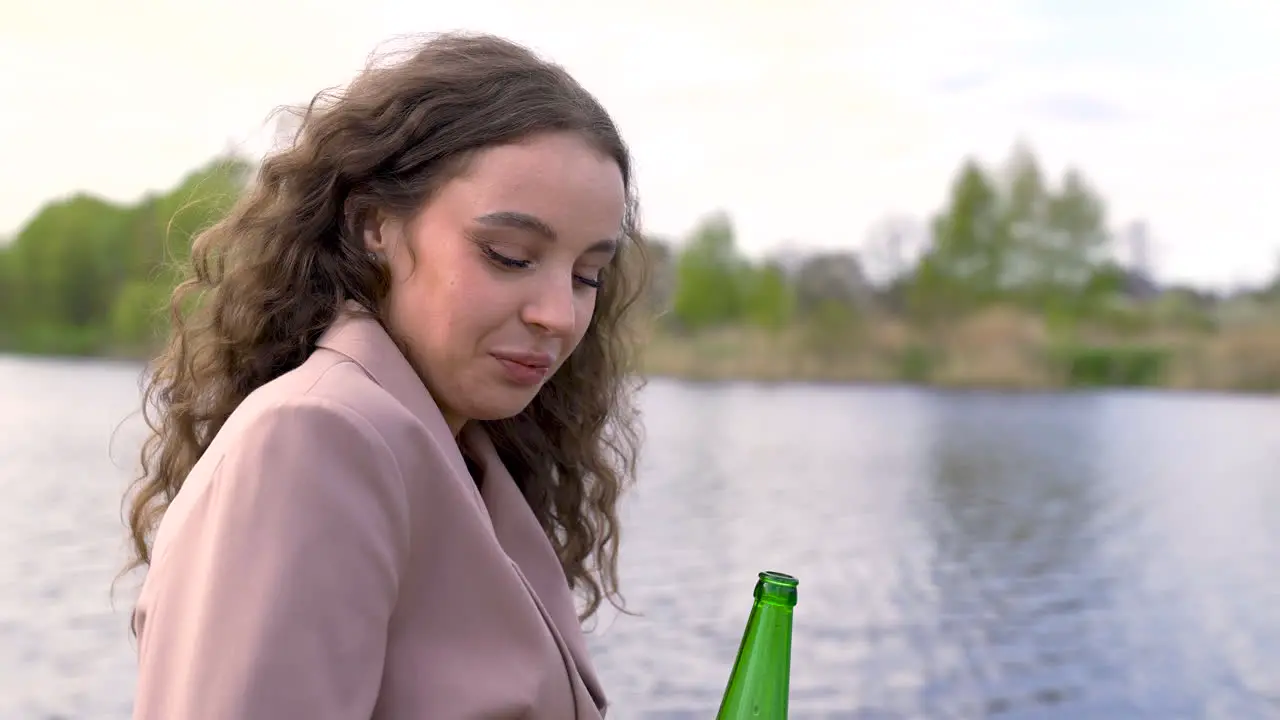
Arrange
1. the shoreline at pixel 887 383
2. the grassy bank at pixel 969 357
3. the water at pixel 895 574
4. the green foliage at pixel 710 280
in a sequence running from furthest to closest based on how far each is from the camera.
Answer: the green foliage at pixel 710 280
the grassy bank at pixel 969 357
the shoreline at pixel 887 383
the water at pixel 895 574

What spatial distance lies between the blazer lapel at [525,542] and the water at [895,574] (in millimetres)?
5016

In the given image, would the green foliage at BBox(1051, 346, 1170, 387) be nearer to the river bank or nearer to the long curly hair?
the river bank

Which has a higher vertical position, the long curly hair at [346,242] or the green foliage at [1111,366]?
the long curly hair at [346,242]

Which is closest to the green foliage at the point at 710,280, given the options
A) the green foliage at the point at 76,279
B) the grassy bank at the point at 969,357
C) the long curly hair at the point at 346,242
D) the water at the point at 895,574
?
the grassy bank at the point at 969,357

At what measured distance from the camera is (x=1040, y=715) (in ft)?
22.7

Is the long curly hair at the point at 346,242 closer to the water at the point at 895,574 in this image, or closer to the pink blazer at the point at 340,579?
→ the pink blazer at the point at 340,579

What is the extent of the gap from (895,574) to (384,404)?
9179 mm

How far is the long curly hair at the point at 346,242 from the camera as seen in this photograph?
1394mm

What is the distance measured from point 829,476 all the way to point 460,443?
14.5 metres

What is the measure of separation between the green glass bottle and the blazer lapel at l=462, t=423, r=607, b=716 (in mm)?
192

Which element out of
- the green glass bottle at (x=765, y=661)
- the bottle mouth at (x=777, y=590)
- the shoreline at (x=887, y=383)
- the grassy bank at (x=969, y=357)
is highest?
the bottle mouth at (x=777, y=590)

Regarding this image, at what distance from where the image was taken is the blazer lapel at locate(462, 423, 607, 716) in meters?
1.48

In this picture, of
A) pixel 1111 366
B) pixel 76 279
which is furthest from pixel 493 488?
pixel 76 279

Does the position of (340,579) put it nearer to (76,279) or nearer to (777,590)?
(777,590)
